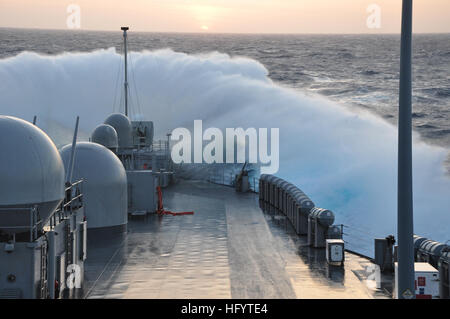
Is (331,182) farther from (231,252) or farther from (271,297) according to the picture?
(271,297)

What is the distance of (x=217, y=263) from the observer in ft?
60.0

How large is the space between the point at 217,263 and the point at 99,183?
5349mm

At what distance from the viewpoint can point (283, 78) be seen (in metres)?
94.2

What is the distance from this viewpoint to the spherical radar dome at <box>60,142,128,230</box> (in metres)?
21.3

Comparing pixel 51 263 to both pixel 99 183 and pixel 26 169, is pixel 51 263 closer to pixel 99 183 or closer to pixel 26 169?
pixel 26 169

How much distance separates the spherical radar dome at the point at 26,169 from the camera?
40.9ft

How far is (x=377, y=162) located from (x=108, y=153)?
1328 inches

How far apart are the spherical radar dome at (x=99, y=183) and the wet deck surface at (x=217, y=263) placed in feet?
2.55

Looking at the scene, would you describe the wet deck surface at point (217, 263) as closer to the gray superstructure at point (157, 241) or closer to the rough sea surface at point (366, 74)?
the gray superstructure at point (157, 241)
